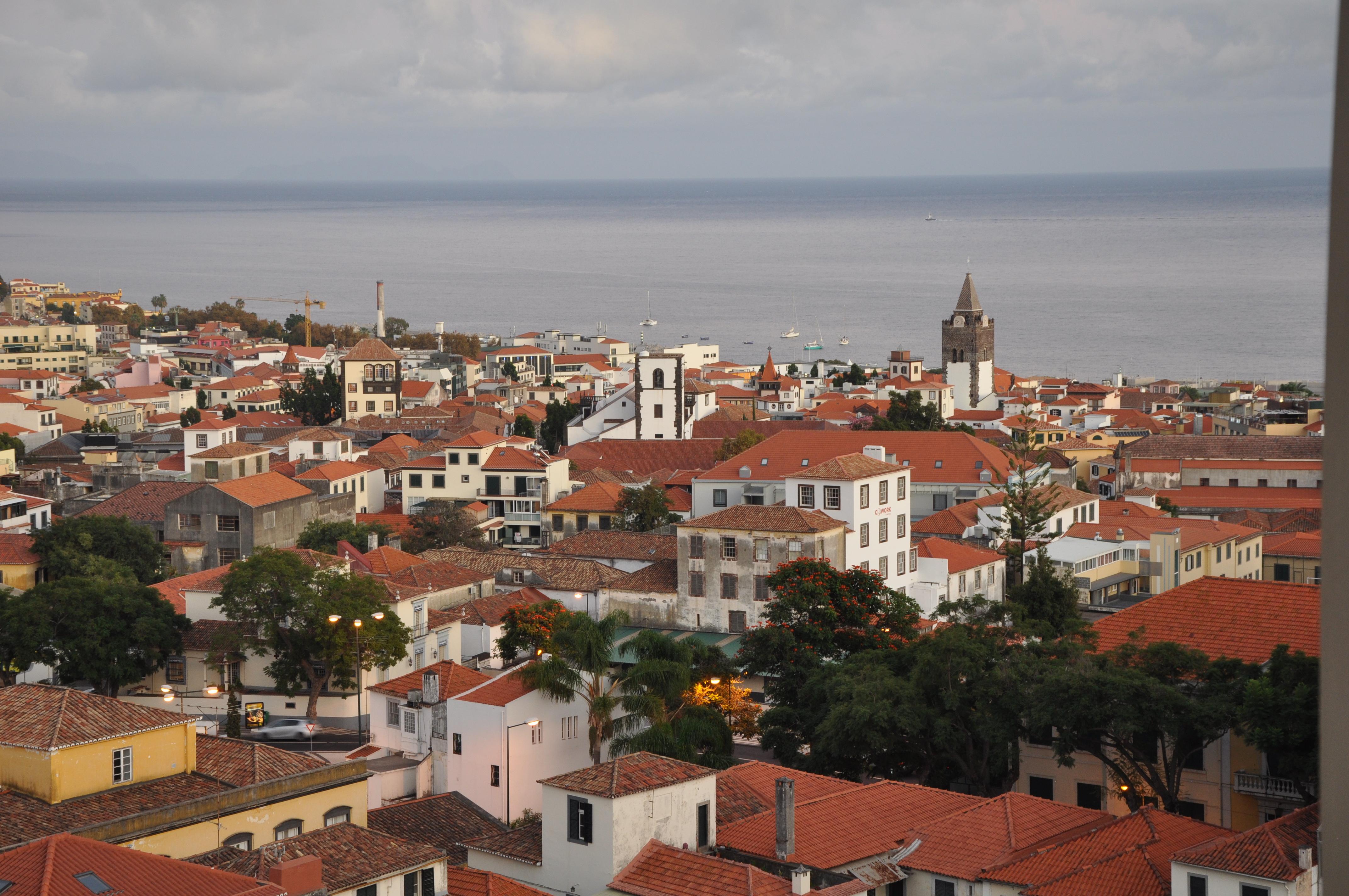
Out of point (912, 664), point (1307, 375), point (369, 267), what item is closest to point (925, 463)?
point (912, 664)

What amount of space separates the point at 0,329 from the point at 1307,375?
56347mm

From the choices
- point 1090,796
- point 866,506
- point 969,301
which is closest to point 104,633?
point 866,506

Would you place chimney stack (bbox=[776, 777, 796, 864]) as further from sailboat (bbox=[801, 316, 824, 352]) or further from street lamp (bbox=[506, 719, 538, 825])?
sailboat (bbox=[801, 316, 824, 352])

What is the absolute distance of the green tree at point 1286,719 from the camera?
12672mm

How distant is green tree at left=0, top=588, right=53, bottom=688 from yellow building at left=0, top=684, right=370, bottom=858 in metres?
6.17

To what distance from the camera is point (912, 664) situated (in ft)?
54.4

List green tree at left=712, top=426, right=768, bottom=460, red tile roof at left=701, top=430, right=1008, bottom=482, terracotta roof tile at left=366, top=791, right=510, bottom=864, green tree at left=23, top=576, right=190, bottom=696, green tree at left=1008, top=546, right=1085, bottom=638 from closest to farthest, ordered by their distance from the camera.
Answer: terracotta roof tile at left=366, top=791, right=510, bottom=864 < green tree at left=23, top=576, right=190, bottom=696 < green tree at left=1008, top=546, right=1085, bottom=638 < red tile roof at left=701, top=430, right=1008, bottom=482 < green tree at left=712, top=426, right=768, bottom=460

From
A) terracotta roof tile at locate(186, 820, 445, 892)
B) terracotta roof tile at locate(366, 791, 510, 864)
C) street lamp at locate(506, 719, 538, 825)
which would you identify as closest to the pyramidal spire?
street lamp at locate(506, 719, 538, 825)

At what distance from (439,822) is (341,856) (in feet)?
10.3

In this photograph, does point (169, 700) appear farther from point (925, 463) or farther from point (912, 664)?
point (925, 463)

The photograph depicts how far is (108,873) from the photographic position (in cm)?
1021

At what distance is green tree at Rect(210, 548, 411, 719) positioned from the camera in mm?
19594

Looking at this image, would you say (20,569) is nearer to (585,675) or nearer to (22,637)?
(22,637)

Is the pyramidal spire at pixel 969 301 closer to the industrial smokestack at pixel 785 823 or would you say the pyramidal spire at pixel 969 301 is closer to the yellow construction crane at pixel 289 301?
the yellow construction crane at pixel 289 301
